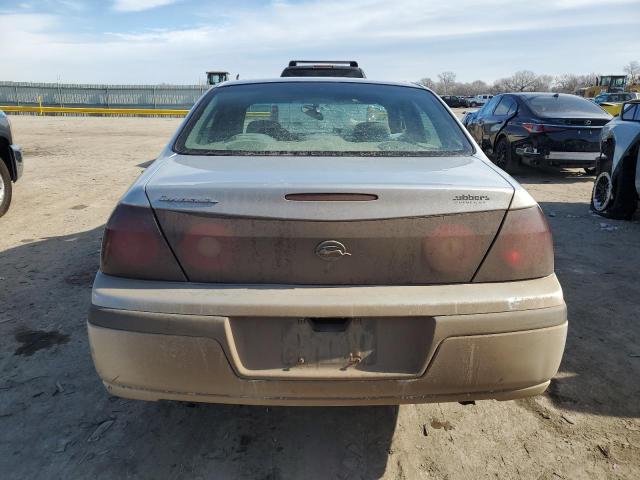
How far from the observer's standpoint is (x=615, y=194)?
6.49 metres

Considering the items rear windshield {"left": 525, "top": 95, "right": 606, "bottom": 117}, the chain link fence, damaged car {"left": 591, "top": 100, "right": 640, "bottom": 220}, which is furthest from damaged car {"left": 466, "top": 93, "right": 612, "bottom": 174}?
the chain link fence

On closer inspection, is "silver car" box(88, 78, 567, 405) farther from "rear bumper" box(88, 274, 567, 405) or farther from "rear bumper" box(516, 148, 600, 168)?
"rear bumper" box(516, 148, 600, 168)

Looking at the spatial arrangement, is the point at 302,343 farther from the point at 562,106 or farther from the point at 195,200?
the point at 562,106

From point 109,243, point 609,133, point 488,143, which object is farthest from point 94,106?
point 109,243

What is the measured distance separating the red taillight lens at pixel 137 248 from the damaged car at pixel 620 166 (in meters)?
5.72

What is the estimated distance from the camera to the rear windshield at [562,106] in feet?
31.0

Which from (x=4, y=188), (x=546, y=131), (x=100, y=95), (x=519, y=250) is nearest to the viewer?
(x=519, y=250)

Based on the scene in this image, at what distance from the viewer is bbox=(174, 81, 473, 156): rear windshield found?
8.35ft

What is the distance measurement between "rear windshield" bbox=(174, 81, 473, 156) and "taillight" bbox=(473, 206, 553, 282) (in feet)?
2.14

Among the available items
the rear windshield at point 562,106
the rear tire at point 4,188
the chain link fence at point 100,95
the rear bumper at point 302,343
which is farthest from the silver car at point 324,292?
the chain link fence at point 100,95

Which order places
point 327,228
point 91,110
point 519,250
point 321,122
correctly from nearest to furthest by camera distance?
point 327,228 → point 519,250 → point 321,122 → point 91,110

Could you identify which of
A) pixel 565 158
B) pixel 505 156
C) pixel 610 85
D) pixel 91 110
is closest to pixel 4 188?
pixel 505 156

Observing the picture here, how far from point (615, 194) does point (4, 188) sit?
757 cm

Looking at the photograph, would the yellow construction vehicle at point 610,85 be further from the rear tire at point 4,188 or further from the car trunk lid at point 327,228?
the car trunk lid at point 327,228
